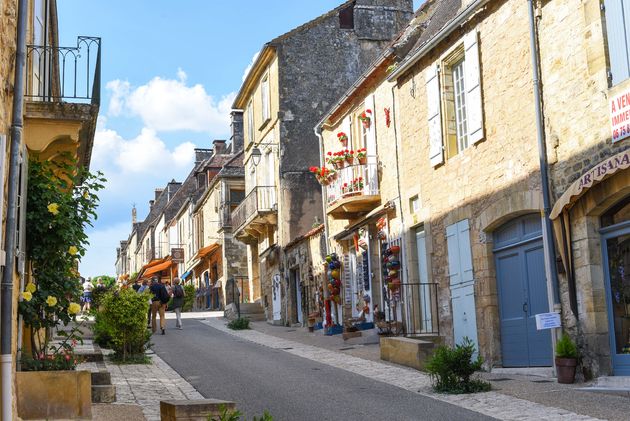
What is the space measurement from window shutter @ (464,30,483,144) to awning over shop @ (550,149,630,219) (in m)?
2.83

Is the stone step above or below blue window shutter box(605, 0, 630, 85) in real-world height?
below

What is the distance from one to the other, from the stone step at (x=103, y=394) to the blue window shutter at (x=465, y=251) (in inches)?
258

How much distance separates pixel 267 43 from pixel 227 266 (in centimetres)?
1384

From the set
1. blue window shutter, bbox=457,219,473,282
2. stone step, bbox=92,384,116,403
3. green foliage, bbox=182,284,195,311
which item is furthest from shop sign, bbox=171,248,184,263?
stone step, bbox=92,384,116,403

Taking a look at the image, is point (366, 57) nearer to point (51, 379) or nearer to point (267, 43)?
point (267, 43)

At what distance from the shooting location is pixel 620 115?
10.2 metres

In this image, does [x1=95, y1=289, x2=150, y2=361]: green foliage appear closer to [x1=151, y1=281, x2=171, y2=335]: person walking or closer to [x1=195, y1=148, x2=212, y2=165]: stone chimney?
[x1=151, y1=281, x2=171, y2=335]: person walking

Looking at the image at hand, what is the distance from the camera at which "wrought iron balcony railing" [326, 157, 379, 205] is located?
19.1 m

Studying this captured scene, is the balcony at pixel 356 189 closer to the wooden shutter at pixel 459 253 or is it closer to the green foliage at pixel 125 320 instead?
the wooden shutter at pixel 459 253

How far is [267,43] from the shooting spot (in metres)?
26.4

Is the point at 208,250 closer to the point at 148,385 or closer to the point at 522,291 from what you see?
the point at 522,291

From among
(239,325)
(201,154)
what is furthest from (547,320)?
(201,154)

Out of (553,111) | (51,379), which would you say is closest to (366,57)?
(553,111)

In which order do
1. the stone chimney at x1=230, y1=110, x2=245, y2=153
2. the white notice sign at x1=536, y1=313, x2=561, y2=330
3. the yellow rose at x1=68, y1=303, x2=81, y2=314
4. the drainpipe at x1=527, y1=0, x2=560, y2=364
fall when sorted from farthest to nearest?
the stone chimney at x1=230, y1=110, x2=245, y2=153, the drainpipe at x1=527, y1=0, x2=560, y2=364, the white notice sign at x1=536, y1=313, x2=561, y2=330, the yellow rose at x1=68, y1=303, x2=81, y2=314
